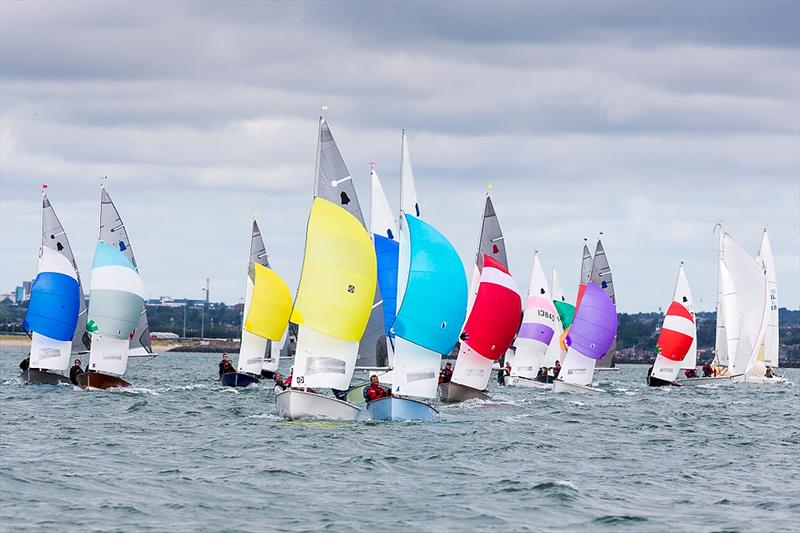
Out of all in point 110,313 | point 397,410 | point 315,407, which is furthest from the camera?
point 110,313

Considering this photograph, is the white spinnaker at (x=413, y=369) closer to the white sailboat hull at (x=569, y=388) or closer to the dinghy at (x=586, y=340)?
the dinghy at (x=586, y=340)

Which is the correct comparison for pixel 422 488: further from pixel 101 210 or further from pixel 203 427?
pixel 101 210

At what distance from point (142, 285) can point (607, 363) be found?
4293cm

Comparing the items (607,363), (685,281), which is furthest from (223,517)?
(607,363)

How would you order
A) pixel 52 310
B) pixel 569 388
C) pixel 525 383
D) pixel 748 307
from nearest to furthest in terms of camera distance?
pixel 52 310 → pixel 569 388 → pixel 525 383 → pixel 748 307

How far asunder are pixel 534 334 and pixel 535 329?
0.52 meters

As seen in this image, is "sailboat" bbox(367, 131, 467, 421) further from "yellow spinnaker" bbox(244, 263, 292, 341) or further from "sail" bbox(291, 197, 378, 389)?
"yellow spinnaker" bbox(244, 263, 292, 341)

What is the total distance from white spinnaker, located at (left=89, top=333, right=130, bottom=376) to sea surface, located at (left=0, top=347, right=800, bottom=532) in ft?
23.2

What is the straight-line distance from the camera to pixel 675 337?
81312 mm

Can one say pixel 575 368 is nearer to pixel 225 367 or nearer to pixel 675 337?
pixel 675 337

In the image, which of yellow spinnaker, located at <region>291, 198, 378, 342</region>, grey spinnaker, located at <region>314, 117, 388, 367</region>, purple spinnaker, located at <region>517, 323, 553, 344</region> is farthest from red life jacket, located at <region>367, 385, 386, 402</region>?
purple spinnaker, located at <region>517, 323, 553, 344</region>

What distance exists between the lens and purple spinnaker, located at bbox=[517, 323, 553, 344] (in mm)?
80812

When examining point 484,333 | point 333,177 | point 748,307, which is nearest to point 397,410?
point 333,177

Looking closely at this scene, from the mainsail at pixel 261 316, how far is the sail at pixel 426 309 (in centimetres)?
2642
